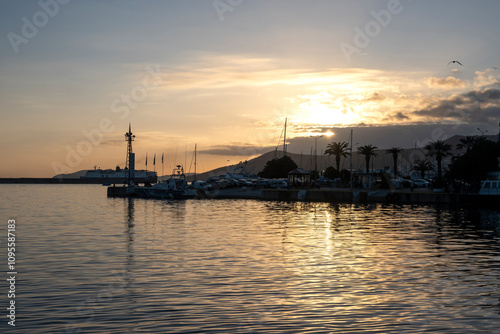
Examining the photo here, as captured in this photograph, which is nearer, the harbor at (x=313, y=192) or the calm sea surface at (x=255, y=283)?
the calm sea surface at (x=255, y=283)

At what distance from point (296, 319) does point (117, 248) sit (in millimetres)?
21196

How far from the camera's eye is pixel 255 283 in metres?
22.8

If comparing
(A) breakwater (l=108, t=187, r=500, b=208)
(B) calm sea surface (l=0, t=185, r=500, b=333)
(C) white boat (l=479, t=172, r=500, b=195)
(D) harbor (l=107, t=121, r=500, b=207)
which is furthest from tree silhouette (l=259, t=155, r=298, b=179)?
(B) calm sea surface (l=0, t=185, r=500, b=333)

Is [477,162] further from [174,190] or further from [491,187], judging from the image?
[174,190]

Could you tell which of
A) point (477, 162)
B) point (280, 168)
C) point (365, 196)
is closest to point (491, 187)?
point (477, 162)

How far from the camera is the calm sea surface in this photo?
1666cm

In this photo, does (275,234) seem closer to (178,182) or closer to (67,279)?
(67,279)

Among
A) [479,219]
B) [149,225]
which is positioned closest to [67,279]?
[149,225]

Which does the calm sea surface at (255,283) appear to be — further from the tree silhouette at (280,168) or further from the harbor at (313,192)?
the tree silhouette at (280,168)

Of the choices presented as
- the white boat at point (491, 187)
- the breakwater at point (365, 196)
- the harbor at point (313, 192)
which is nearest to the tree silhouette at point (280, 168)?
the harbor at point (313, 192)

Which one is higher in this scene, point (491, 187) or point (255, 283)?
point (491, 187)

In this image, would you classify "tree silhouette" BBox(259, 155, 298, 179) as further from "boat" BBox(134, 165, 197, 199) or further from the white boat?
the white boat

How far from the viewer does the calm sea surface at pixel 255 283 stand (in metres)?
16.7

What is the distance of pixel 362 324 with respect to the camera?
16.3m
